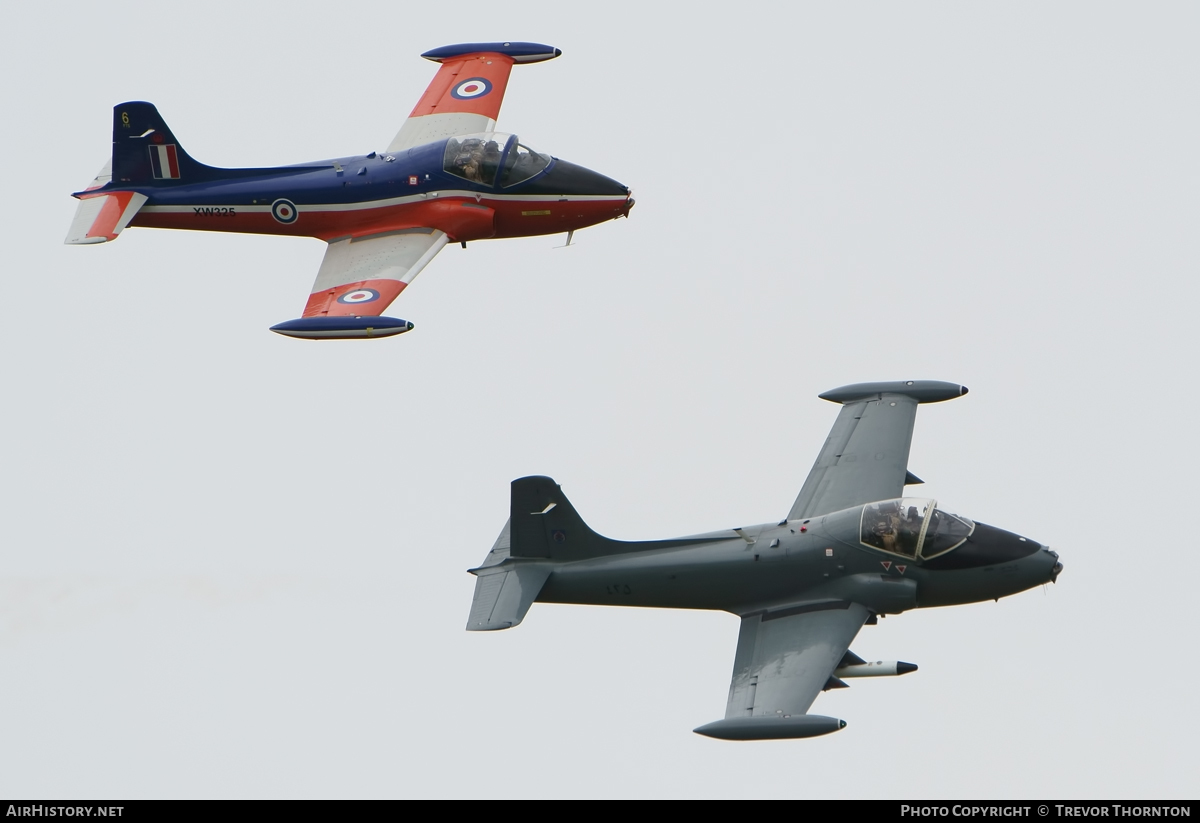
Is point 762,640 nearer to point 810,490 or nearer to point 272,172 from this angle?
point 810,490

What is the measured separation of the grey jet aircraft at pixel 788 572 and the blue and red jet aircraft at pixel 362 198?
605cm

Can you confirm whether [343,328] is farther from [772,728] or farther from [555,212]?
[772,728]

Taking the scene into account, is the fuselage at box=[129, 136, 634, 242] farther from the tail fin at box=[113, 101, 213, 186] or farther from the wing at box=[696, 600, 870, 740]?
Result: the wing at box=[696, 600, 870, 740]

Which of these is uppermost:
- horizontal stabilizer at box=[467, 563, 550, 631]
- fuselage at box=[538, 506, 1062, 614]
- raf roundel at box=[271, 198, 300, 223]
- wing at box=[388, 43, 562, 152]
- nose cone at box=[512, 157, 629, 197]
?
wing at box=[388, 43, 562, 152]

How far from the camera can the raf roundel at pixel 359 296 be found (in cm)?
3305

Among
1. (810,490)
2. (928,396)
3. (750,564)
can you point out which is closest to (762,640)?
(750,564)

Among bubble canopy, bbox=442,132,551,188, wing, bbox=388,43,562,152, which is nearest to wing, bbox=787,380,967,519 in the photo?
bubble canopy, bbox=442,132,551,188

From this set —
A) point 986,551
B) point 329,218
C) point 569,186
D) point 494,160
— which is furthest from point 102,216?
point 986,551

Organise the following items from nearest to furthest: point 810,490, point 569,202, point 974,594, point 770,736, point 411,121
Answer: point 770,736 < point 974,594 < point 810,490 < point 569,202 < point 411,121

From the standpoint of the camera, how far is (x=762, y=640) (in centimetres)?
2944

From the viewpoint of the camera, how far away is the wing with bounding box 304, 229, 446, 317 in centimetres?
3303

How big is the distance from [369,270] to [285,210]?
2.50 metres

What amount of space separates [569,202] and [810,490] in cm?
725

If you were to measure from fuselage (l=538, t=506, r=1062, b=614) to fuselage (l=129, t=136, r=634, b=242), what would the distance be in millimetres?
7485
